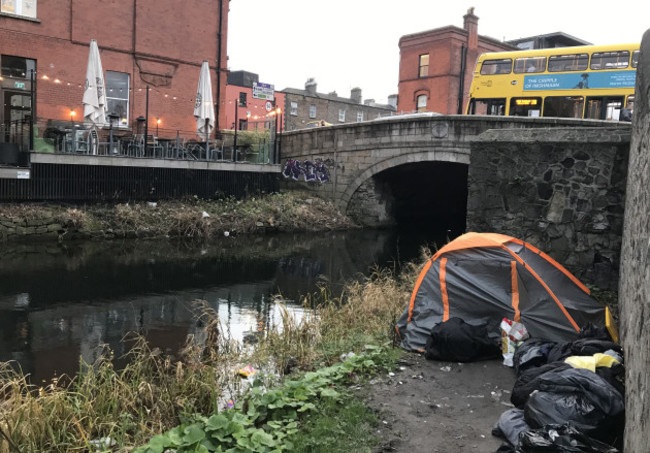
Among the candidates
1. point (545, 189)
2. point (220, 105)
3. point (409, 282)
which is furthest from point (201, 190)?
point (545, 189)

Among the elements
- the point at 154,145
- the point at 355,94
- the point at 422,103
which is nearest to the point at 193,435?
the point at 154,145

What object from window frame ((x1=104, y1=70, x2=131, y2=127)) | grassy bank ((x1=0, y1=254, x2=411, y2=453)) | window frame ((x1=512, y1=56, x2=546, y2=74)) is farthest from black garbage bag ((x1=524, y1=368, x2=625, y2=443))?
window frame ((x1=104, y1=70, x2=131, y2=127))

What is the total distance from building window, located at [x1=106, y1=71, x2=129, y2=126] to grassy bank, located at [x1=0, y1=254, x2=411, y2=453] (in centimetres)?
1596

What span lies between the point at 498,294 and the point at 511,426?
2349 mm

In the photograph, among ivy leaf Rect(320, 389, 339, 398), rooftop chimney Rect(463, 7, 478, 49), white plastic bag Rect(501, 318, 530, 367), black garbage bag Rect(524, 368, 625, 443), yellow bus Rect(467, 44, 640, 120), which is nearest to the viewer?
black garbage bag Rect(524, 368, 625, 443)

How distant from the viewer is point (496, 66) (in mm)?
20828

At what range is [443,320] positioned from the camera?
6008 mm

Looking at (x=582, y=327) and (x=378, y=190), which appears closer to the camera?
(x=582, y=327)

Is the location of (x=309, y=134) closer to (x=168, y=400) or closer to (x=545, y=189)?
(x=545, y=189)

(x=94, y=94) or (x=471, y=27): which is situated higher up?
(x=471, y=27)

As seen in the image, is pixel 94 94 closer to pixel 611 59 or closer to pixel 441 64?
pixel 611 59

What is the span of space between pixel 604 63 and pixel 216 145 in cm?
1444

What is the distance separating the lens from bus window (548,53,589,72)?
18.7 metres

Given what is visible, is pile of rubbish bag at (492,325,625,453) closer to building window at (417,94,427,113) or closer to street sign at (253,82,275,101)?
street sign at (253,82,275,101)
